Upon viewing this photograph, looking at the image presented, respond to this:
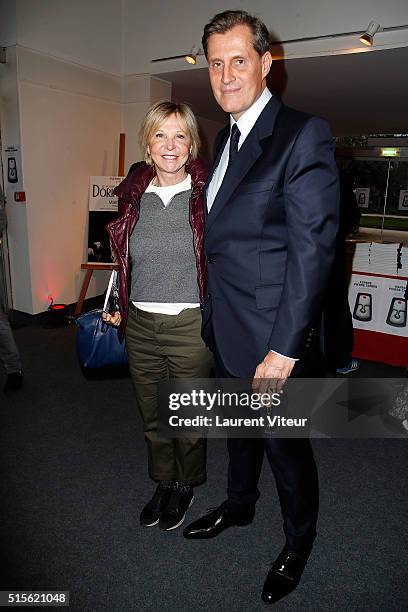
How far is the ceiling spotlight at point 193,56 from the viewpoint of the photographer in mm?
4301

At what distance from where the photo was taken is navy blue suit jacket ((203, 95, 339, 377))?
45.2 inches

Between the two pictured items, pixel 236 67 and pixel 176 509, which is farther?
pixel 176 509

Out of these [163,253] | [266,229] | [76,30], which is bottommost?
[163,253]

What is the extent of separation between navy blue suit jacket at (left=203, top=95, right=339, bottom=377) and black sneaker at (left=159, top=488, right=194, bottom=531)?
34.3 inches

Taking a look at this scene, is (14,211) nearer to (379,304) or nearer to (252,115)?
(379,304)

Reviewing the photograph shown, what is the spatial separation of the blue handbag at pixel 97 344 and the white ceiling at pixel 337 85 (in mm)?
3396

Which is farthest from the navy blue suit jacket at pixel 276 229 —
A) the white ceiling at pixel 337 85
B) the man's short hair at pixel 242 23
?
the white ceiling at pixel 337 85

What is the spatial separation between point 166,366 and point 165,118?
0.93m

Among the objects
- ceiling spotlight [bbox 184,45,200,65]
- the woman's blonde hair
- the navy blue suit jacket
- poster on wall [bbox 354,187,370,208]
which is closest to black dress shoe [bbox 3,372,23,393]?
→ the woman's blonde hair

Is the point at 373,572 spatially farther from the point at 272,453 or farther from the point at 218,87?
the point at 218,87

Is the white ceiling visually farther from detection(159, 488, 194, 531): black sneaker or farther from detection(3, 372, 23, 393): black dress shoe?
detection(159, 488, 194, 531): black sneaker

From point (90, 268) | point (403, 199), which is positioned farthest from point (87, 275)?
point (403, 199)

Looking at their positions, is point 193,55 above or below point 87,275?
above

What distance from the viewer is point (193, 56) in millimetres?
4359
